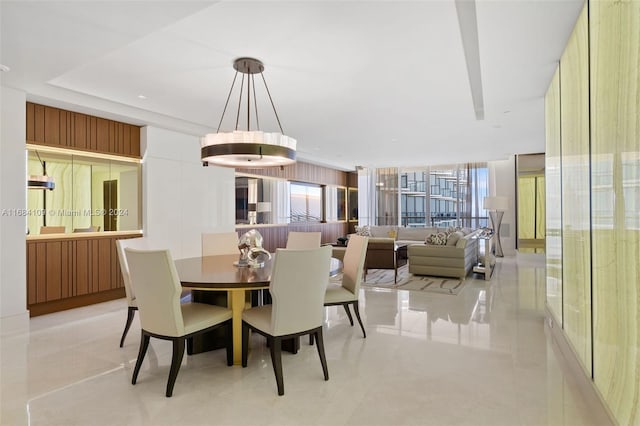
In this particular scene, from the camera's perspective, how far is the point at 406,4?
2.50m

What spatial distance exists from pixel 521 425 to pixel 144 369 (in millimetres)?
2598

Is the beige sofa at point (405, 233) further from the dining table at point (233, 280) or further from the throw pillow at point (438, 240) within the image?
the dining table at point (233, 280)

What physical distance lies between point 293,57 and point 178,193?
11.2 feet

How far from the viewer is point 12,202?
3836 mm

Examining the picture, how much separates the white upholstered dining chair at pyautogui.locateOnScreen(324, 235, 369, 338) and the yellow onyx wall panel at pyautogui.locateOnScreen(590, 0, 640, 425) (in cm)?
180

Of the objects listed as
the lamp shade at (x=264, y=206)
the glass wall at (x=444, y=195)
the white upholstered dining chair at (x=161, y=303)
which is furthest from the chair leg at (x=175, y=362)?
the glass wall at (x=444, y=195)

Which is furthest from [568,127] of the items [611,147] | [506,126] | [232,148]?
[506,126]

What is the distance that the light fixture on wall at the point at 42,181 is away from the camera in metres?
4.25

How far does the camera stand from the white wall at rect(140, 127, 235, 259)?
539cm

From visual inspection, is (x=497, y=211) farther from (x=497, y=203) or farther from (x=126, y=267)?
(x=126, y=267)

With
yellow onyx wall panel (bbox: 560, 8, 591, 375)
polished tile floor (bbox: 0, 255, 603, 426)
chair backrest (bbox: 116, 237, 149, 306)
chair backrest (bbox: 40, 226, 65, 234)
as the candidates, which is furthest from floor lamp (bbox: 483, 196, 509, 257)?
chair backrest (bbox: 40, 226, 65, 234)

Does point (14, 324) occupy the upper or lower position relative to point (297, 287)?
lower

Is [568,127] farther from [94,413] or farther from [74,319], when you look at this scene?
[74,319]

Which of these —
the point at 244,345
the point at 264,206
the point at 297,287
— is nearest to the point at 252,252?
the point at 244,345
